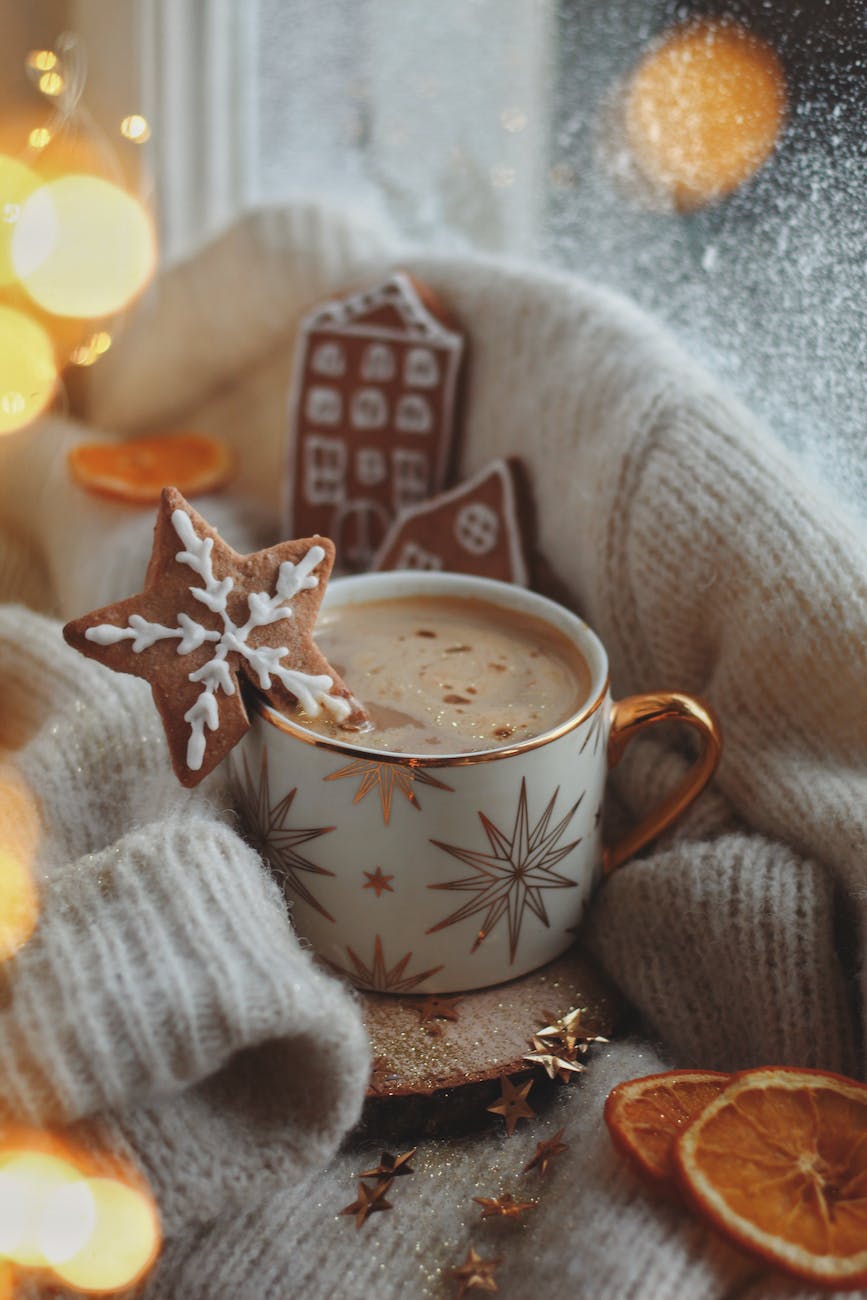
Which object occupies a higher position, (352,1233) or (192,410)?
(192,410)

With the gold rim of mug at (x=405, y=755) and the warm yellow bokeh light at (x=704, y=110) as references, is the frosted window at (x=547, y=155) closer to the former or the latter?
the warm yellow bokeh light at (x=704, y=110)

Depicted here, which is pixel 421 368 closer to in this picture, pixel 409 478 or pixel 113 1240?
pixel 409 478

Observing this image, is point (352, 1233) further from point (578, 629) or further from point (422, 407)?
point (422, 407)

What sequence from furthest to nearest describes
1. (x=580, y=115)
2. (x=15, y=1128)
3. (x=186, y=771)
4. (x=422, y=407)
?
1. (x=580, y=115)
2. (x=422, y=407)
3. (x=186, y=771)
4. (x=15, y=1128)

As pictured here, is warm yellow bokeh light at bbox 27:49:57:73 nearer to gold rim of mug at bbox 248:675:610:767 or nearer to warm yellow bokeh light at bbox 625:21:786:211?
warm yellow bokeh light at bbox 625:21:786:211

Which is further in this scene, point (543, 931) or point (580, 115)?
point (580, 115)

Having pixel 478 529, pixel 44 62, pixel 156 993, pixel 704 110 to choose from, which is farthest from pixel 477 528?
pixel 44 62

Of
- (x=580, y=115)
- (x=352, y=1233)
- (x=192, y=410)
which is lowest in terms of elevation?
(x=352, y=1233)

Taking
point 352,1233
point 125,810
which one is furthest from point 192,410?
point 352,1233
